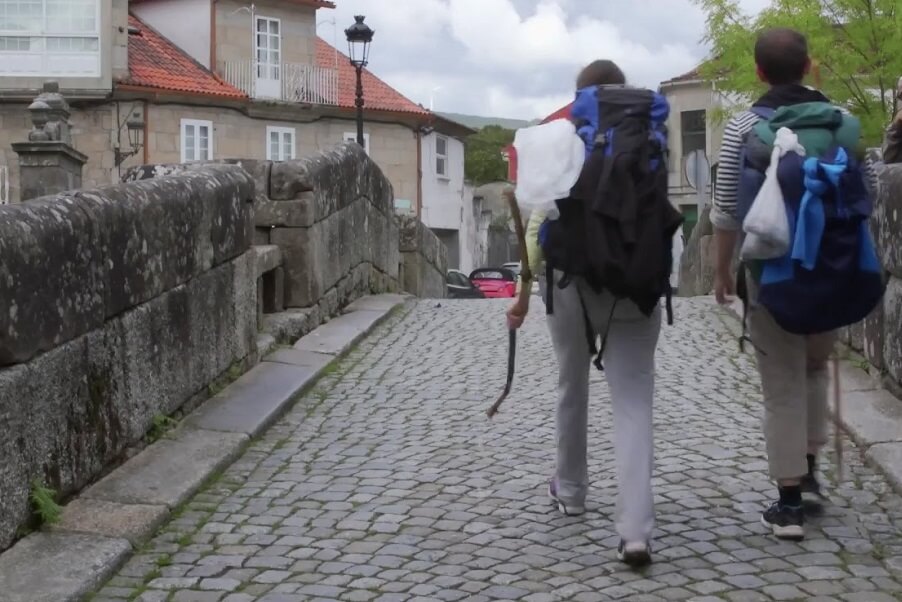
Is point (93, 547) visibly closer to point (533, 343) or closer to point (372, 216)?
point (533, 343)

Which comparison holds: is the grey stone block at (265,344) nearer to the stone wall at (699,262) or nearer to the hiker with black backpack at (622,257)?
the hiker with black backpack at (622,257)

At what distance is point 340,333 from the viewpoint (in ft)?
30.7

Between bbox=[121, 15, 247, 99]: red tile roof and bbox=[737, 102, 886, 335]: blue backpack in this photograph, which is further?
bbox=[121, 15, 247, 99]: red tile roof

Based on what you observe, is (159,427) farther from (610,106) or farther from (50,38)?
(50,38)

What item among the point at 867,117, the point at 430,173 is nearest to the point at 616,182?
the point at 867,117

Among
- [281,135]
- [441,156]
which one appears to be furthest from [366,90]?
[441,156]

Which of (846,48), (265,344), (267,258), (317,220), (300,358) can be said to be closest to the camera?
(265,344)

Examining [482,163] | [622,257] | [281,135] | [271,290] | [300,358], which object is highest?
[482,163]

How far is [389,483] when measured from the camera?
17.5 feet

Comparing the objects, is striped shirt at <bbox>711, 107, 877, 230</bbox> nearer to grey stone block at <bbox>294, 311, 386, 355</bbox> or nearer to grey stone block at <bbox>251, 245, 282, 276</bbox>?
grey stone block at <bbox>251, 245, 282, 276</bbox>

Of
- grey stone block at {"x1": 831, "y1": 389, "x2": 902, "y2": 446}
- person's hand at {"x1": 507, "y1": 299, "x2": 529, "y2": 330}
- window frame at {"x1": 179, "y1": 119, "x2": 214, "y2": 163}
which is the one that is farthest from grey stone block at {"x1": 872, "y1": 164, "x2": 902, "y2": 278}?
window frame at {"x1": 179, "y1": 119, "x2": 214, "y2": 163}

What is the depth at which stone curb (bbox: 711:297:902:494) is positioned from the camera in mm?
5270

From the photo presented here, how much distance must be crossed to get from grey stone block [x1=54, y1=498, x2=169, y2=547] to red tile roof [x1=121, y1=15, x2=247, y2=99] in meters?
27.8

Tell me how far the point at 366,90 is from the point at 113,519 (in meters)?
34.2
